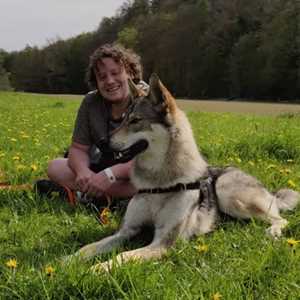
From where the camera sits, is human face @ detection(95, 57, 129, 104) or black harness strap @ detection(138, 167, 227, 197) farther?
human face @ detection(95, 57, 129, 104)

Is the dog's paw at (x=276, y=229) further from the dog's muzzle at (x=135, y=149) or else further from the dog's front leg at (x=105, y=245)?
the dog's muzzle at (x=135, y=149)

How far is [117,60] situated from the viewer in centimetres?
439

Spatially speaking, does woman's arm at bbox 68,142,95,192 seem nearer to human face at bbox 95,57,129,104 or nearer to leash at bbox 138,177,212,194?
human face at bbox 95,57,129,104

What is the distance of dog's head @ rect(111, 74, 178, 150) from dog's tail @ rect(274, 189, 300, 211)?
48.1 inches

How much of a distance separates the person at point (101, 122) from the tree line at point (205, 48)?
3423 cm

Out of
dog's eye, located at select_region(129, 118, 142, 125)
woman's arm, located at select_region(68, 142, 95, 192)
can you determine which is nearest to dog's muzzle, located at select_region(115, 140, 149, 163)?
dog's eye, located at select_region(129, 118, 142, 125)

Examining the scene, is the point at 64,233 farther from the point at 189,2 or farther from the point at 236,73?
the point at 189,2

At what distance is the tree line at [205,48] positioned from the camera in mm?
44344

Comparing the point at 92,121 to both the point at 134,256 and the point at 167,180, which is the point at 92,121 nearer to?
the point at 167,180

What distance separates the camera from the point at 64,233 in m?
3.66

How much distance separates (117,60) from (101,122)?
592 millimetres

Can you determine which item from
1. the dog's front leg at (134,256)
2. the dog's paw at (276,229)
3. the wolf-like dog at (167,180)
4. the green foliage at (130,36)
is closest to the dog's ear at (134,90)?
the wolf-like dog at (167,180)

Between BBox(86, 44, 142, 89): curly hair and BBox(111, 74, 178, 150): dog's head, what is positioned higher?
BBox(86, 44, 142, 89): curly hair

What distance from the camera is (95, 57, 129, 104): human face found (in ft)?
14.3
